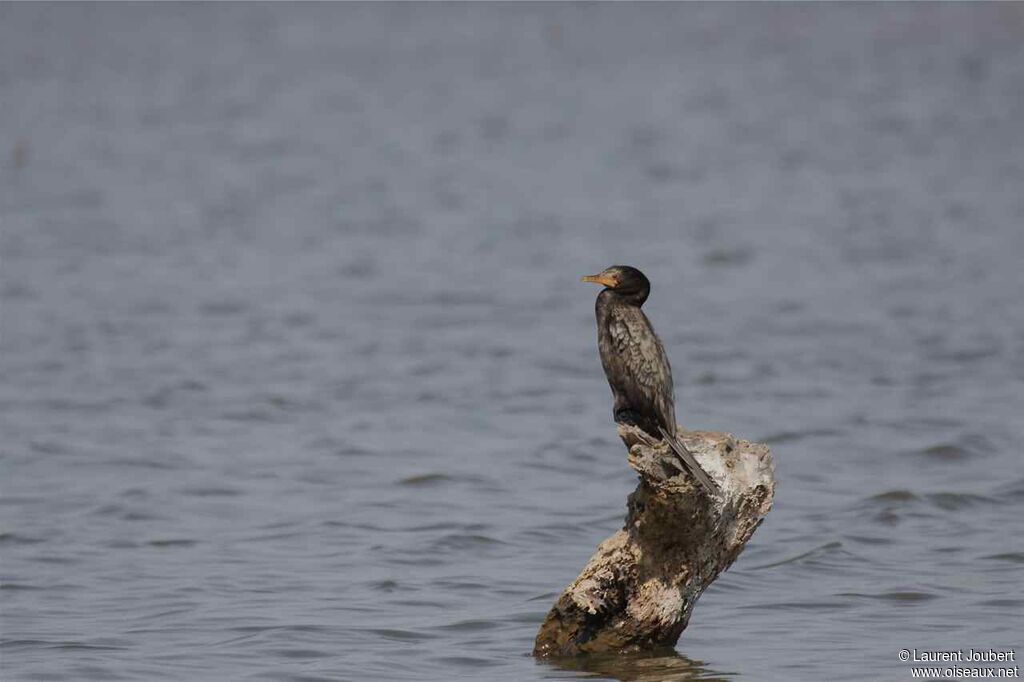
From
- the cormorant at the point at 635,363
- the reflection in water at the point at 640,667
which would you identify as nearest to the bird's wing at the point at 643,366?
the cormorant at the point at 635,363

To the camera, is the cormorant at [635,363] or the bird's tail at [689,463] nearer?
the bird's tail at [689,463]

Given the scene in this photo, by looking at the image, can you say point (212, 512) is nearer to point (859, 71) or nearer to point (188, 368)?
point (188, 368)

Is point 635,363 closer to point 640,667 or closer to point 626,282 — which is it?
point 626,282

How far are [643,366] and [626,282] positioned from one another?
0.38 metres

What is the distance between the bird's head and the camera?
7.30 m

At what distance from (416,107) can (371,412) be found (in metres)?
19.9

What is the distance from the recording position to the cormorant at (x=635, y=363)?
279 inches

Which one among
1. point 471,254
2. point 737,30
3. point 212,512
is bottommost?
point 212,512

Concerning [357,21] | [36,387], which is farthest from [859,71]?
[36,387]

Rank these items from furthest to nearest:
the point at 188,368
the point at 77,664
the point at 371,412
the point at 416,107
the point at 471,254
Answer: the point at 416,107 < the point at 471,254 < the point at 188,368 < the point at 371,412 < the point at 77,664

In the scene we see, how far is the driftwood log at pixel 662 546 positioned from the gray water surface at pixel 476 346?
0.17 m

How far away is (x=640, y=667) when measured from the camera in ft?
24.7

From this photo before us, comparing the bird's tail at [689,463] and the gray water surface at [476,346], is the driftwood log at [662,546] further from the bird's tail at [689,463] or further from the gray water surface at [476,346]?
the gray water surface at [476,346]

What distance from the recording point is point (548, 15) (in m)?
43.4
